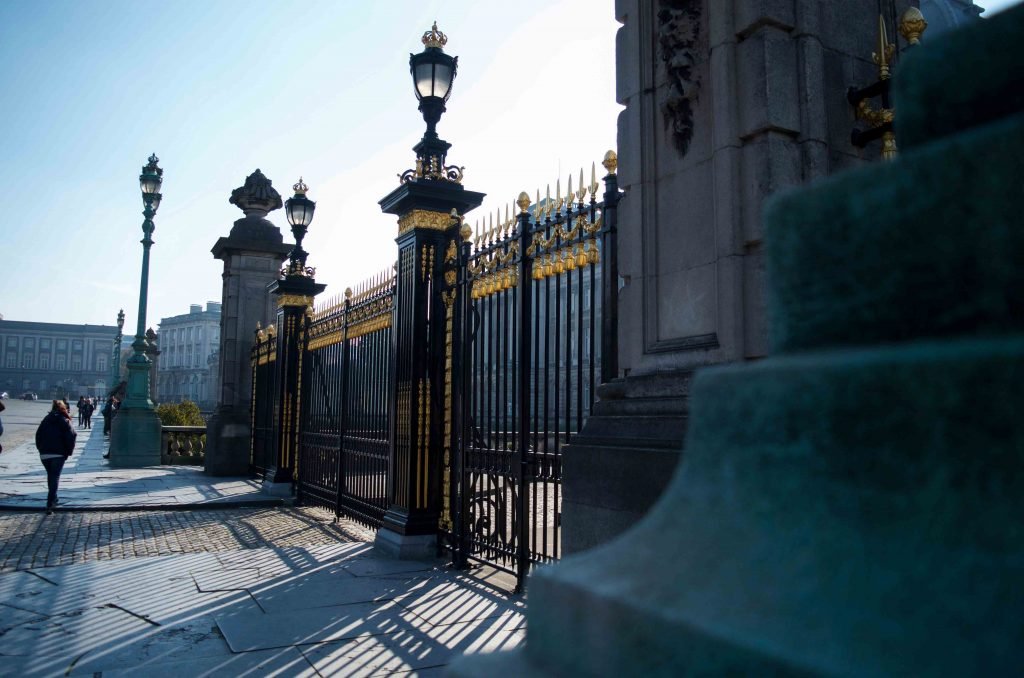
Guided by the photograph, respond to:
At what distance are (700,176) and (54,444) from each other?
434 inches

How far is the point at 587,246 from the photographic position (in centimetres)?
619

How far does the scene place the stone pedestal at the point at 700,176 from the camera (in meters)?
4.43

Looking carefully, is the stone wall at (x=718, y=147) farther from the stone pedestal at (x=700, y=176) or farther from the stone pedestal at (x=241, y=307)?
the stone pedestal at (x=241, y=307)

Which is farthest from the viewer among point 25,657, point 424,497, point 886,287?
point 424,497

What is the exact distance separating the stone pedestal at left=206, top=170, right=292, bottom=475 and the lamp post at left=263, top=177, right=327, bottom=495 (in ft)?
11.4

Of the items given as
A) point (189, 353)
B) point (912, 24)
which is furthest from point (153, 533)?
point (189, 353)

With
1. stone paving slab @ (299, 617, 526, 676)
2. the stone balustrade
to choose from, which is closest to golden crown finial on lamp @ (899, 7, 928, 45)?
stone paving slab @ (299, 617, 526, 676)

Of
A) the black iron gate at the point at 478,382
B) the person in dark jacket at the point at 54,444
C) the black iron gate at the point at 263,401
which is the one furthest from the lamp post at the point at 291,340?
the person in dark jacket at the point at 54,444

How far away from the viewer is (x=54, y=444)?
11586 millimetres

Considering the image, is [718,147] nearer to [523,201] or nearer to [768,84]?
[768,84]

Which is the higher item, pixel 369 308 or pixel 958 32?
pixel 369 308

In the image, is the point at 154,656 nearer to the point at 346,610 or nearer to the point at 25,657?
the point at 25,657

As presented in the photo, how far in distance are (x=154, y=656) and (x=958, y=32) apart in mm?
4931

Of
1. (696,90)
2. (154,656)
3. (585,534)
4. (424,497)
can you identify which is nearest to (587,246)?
(696,90)
